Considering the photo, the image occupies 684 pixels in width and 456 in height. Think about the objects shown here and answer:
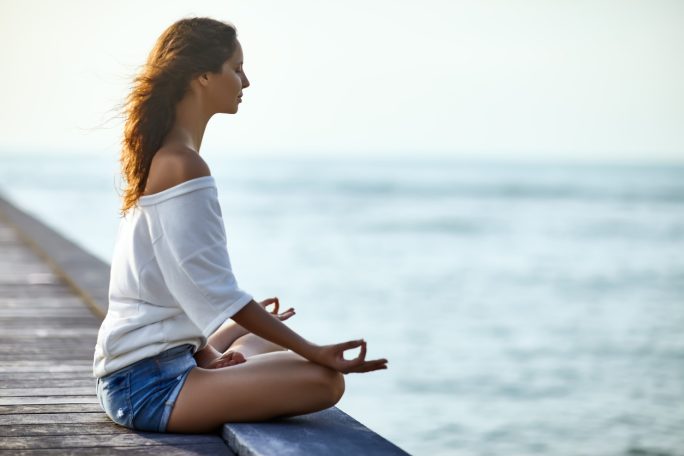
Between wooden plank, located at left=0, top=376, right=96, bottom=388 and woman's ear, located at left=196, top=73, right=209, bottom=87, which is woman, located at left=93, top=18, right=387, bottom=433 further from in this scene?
wooden plank, located at left=0, top=376, right=96, bottom=388

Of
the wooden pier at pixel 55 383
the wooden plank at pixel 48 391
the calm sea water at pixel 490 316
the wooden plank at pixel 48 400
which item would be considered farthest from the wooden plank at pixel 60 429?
the calm sea water at pixel 490 316

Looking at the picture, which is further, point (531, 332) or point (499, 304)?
point (499, 304)

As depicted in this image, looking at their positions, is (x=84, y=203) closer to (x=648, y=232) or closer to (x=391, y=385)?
(x=648, y=232)

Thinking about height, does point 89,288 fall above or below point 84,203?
below

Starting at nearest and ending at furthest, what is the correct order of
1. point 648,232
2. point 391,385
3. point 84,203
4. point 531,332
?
1. point 391,385
2. point 531,332
3. point 648,232
4. point 84,203

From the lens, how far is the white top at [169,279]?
2650mm

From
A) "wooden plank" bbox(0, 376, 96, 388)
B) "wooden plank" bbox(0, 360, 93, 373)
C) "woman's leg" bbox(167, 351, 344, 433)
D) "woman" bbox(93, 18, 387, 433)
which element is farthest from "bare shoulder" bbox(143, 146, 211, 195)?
"wooden plank" bbox(0, 360, 93, 373)

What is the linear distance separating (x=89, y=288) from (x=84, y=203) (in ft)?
97.2

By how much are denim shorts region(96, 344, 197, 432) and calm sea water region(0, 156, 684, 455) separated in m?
0.74

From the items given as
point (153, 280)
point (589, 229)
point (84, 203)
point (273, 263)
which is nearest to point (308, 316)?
point (273, 263)

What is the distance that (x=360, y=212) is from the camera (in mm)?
37656

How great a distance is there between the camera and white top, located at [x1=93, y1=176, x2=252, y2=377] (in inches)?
104

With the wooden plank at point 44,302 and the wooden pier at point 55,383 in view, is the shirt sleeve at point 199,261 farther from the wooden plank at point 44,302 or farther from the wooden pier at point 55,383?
the wooden plank at point 44,302

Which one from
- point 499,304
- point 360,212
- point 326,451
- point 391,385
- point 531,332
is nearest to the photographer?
point 326,451
